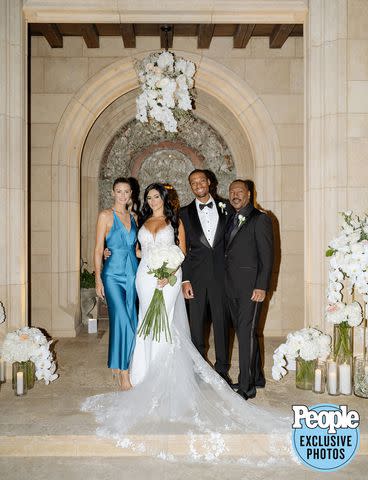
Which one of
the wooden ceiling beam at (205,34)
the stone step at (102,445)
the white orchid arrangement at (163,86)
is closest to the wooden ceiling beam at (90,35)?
Answer: the white orchid arrangement at (163,86)

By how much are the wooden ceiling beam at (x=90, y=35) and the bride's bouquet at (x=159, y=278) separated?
3739 mm

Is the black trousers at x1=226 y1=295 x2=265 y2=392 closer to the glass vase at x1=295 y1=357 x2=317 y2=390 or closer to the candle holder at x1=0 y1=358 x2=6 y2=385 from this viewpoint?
the glass vase at x1=295 y1=357 x2=317 y2=390

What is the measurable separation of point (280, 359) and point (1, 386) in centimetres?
→ 280

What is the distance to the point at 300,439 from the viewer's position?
3.40m

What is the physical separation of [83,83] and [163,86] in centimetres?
156

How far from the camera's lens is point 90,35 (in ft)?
21.0

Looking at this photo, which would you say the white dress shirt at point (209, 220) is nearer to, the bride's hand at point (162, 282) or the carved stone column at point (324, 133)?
the bride's hand at point (162, 282)

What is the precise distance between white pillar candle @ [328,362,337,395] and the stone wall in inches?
109

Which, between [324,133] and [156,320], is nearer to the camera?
[156,320]

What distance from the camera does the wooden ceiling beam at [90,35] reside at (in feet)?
20.2

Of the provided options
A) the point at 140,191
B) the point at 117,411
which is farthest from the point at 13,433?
the point at 140,191

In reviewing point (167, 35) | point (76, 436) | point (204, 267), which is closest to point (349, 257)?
point (204, 267)

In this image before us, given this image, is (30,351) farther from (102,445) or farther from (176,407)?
(176,407)

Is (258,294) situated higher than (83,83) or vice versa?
(83,83)
